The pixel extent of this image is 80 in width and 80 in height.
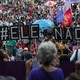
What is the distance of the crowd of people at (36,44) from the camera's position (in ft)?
16.9

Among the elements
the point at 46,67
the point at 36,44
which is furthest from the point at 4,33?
the point at 46,67

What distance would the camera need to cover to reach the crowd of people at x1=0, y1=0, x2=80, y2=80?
5145 mm

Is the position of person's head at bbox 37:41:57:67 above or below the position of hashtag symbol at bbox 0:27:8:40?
above

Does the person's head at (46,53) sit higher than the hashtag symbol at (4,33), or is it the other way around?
the person's head at (46,53)

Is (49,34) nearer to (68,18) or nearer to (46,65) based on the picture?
(46,65)

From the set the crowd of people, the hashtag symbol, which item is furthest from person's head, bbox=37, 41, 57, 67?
the hashtag symbol

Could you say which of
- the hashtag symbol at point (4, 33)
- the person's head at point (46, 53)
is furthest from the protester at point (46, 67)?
the hashtag symbol at point (4, 33)

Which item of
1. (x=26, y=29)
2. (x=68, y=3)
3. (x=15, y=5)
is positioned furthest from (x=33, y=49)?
(x=15, y=5)

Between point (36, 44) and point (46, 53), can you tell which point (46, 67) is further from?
point (36, 44)

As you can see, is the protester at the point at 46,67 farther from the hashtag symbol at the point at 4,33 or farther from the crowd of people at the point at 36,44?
the hashtag symbol at the point at 4,33

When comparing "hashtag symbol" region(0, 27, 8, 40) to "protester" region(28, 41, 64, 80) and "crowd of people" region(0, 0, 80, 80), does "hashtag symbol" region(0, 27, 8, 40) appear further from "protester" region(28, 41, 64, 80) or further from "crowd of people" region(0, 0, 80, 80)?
"protester" region(28, 41, 64, 80)

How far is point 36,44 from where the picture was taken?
15.1m

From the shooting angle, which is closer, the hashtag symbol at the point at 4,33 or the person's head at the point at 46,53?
the person's head at the point at 46,53

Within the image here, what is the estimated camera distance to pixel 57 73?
516 cm
